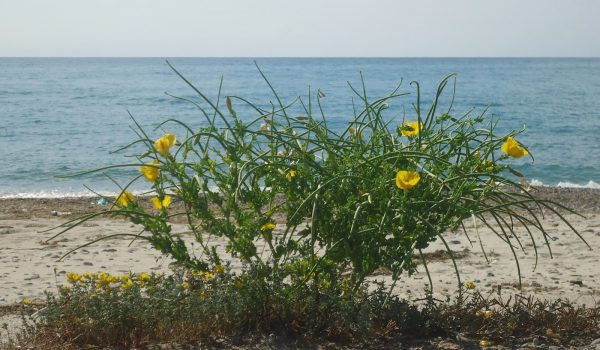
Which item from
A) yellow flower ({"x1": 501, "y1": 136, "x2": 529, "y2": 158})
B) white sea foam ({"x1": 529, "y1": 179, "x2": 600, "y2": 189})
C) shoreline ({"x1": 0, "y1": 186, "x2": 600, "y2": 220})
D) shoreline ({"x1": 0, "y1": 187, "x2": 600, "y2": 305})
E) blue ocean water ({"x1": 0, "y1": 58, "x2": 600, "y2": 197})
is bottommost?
blue ocean water ({"x1": 0, "y1": 58, "x2": 600, "y2": 197})

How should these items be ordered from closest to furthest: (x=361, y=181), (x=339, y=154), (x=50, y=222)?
1. (x=361, y=181)
2. (x=339, y=154)
3. (x=50, y=222)

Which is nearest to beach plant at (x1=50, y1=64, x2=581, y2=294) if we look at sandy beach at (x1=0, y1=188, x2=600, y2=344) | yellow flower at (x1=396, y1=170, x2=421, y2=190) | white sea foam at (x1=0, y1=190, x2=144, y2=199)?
yellow flower at (x1=396, y1=170, x2=421, y2=190)

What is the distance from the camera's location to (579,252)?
23.2ft

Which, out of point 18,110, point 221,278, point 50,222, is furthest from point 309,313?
point 18,110

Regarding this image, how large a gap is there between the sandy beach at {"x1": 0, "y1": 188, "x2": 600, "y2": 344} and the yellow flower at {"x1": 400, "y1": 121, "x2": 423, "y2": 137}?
63 centimetres

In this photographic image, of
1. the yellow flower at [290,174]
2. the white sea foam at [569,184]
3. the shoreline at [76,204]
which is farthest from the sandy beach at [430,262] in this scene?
the white sea foam at [569,184]

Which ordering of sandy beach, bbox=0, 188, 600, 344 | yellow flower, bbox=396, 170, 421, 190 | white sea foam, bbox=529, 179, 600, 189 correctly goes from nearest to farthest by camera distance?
yellow flower, bbox=396, 170, 421, 190, sandy beach, bbox=0, 188, 600, 344, white sea foam, bbox=529, 179, 600, 189

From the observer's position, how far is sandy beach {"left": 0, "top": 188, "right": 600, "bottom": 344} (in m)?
5.50

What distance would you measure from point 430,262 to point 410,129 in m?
2.82

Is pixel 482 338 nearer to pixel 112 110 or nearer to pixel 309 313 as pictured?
pixel 309 313

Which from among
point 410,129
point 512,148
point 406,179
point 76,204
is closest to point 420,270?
point 410,129

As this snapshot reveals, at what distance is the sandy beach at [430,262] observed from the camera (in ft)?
18.1

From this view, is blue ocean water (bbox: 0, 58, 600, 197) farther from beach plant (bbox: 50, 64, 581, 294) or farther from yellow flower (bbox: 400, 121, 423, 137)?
yellow flower (bbox: 400, 121, 423, 137)

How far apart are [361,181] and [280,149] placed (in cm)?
81
